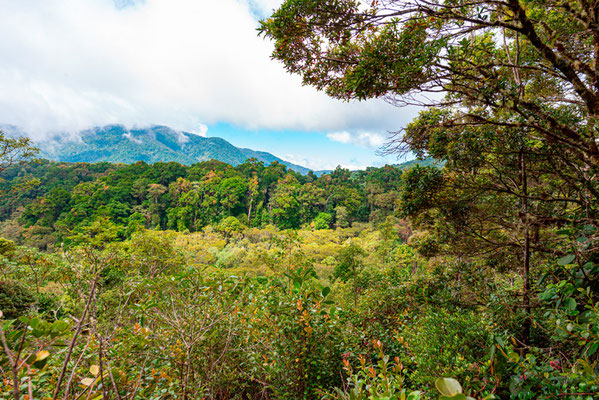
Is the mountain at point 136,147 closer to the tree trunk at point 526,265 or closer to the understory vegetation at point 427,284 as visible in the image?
the understory vegetation at point 427,284

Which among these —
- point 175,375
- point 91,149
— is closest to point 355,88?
point 175,375

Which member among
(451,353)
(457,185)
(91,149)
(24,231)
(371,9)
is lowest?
(24,231)

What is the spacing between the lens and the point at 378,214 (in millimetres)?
27094

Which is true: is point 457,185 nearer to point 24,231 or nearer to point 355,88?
point 355,88

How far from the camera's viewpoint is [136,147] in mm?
121938

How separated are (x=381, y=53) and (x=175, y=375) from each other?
3.28 metres

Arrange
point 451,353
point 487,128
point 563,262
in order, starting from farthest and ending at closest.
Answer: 1. point 487,128
2. point 451,353
3. point 563,262

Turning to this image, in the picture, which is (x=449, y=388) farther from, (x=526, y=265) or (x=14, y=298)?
(x=14, y=298)

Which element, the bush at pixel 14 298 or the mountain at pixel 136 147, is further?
the mountain at pixel 136 147

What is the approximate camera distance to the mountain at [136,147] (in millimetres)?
114875

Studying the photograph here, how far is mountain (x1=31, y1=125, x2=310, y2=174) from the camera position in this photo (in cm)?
11488

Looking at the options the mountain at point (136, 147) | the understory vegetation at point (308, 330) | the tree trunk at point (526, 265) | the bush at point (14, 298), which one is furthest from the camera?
the mountain at point (136, 147)

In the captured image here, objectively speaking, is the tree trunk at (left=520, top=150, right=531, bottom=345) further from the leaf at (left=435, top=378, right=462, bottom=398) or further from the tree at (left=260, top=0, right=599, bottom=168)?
the leaf at (left=435, top=378, right=462, bottom=398)

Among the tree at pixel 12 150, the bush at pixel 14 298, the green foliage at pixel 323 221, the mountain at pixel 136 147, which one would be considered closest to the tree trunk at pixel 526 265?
the bush at pixel 14 298
